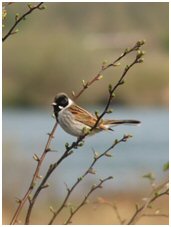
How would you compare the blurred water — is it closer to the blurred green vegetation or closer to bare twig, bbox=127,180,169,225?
the blurred green vegetation

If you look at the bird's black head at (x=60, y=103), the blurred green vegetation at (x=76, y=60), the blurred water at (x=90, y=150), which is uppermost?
the blurred green vegetation at (x=76, y=60)

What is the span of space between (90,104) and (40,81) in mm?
1875

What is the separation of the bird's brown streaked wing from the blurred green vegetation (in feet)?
55.1

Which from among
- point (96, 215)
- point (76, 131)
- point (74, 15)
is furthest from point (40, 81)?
point (76, 131)

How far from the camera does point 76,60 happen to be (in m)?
23.4

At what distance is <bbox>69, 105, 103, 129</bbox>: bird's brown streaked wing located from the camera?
11.0 feet

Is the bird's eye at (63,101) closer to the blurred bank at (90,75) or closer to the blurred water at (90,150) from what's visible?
the blurred water at (90,150)

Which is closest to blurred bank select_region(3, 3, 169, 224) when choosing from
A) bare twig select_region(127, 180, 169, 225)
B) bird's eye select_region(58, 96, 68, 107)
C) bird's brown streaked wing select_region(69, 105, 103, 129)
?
bird's brown streaked wing select_region(69, 105, 103, 129)

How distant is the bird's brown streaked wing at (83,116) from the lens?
3.35 m

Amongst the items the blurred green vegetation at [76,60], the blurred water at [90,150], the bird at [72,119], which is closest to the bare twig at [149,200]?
the bird at [72,119]

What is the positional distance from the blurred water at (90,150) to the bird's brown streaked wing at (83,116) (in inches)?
288

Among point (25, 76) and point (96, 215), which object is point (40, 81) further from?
point (96, 215)

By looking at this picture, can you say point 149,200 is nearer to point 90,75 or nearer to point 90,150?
point 90,150

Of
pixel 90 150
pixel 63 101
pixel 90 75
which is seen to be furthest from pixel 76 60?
pixel 63 101
